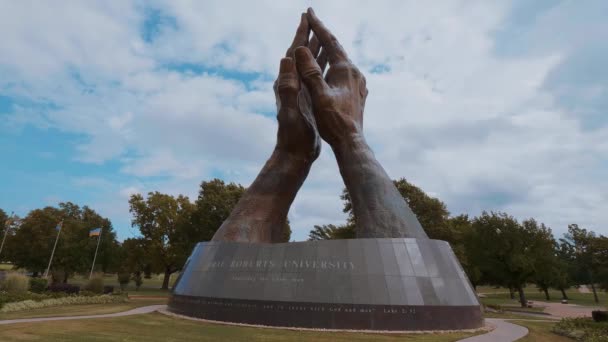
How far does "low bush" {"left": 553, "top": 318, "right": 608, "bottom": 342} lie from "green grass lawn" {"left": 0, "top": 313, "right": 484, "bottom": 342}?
4.41 meters

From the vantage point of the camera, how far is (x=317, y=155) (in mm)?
22797

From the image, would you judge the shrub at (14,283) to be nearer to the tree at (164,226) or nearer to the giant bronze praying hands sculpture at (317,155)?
the giant bronze praying hands sculpture at (317,155)

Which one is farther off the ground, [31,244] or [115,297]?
[31,244]

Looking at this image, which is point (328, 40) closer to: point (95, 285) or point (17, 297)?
point (17, 297)

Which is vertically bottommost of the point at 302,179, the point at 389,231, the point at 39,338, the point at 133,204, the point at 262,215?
the point at 39,338

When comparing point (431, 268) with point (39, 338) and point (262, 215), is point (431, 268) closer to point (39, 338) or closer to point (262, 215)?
point (262, 215)

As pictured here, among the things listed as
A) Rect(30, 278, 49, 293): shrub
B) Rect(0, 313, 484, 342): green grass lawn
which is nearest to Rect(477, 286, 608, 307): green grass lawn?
Rect(0, 313, 484, 342): green grass lawn

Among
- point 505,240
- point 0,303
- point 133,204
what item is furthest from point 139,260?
point 505,240

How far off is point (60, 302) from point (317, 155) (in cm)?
1614

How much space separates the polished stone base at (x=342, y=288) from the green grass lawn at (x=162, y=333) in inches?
32.8

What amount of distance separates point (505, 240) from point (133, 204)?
43064 millimetres

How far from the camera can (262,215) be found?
19.7 metres

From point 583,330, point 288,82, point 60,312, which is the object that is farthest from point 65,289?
point 583,330

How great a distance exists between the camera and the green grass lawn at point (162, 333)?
10.0m
